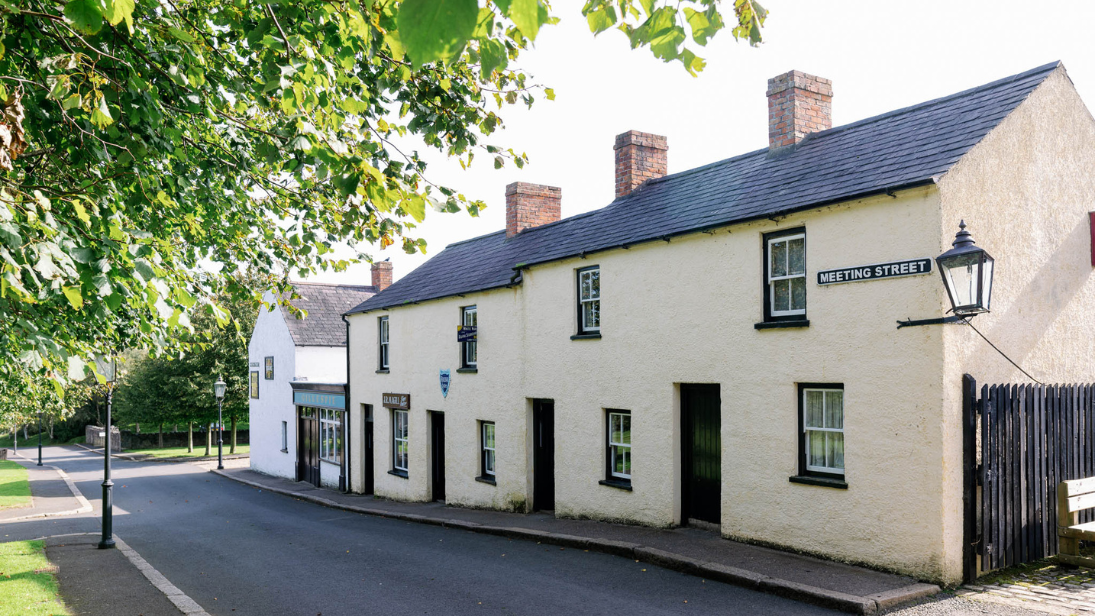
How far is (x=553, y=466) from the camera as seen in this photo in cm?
1623

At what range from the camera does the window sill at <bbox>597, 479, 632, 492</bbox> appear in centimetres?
1352

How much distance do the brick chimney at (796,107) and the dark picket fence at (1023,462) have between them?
564 centimetres

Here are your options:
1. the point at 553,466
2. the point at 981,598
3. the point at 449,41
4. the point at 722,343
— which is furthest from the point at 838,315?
the point at 449,41

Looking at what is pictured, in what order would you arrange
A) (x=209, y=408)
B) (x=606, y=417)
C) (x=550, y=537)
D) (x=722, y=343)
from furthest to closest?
(x=209, y=408) → (x=606, y=417) → (x=550, y=537) → (x=722, y=343)

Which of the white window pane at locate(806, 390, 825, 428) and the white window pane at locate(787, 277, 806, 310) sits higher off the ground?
the white window pane at locate(787, 277, 806, 310)

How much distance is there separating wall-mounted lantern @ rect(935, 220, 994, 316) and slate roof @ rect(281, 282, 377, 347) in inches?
1020

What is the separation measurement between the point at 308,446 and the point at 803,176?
77.2 ft

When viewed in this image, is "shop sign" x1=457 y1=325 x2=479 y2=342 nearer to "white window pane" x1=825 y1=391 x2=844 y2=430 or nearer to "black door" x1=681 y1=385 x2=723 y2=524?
"black door" x1=681 y1=385 x2=723 y2=524

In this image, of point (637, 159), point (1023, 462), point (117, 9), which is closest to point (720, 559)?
point (1023, 462)

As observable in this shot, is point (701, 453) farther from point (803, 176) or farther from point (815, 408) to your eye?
point (803, 176)

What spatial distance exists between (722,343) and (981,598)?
188 inches

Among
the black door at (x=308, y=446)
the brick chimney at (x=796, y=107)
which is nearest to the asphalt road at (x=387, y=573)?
the brick chimney at (x=796, y=107)

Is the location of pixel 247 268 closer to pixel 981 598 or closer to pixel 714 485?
pixel 714 485

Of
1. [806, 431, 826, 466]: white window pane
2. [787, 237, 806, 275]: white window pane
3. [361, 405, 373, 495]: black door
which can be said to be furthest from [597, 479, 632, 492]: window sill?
[361, 405, 373, 495]: black door
